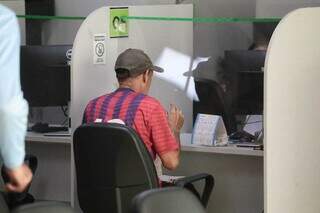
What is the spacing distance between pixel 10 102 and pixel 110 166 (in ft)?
4.52

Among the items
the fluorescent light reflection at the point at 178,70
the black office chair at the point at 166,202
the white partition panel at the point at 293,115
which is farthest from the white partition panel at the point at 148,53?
the black office chair at the point at 166,202

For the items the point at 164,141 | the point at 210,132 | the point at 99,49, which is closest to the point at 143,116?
the point at 164,141

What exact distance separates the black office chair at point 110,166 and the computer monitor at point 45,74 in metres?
1.09

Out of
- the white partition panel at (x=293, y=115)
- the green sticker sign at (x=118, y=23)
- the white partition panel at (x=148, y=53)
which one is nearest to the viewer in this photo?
the white partition panel at (x=293, y=115)

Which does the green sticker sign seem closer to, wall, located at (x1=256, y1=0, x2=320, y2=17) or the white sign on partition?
the white sign on partition

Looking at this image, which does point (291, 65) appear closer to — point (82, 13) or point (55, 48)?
point (55, 48)

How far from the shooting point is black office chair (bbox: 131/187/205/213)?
1713 millimetres

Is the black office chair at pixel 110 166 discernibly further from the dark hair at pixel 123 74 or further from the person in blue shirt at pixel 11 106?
the person in blue shirt at pixel 11 106

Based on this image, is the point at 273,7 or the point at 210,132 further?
the point at 273,7

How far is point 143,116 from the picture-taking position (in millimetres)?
2992

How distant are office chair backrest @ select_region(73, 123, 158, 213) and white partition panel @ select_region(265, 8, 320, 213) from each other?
1.67 ft

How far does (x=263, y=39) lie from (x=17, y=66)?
3823 mm

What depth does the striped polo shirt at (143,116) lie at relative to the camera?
2.99 meters

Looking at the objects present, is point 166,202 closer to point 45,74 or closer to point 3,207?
point 3,207
